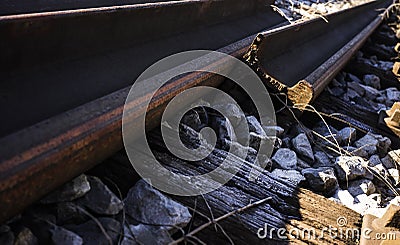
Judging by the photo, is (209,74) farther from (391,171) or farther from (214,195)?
(391,171)

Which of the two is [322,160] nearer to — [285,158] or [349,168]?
[349,168]

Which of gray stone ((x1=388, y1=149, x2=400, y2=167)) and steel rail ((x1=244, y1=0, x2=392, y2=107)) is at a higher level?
steel rail ((x1=244, y1=0, x2=392, y2=107))

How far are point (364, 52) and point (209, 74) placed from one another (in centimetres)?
435

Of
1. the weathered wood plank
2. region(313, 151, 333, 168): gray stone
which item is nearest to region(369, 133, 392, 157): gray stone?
region(313, 151, 333, 168): gray stone

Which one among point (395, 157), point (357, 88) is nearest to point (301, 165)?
point (395, 157)

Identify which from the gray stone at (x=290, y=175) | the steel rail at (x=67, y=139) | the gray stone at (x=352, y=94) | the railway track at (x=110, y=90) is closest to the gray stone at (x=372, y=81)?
the gray stone at (x=352, y=94)

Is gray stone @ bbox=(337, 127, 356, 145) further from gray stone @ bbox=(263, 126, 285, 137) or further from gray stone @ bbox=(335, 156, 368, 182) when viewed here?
gray stone @ bbox=(263, 126, 285, 137)

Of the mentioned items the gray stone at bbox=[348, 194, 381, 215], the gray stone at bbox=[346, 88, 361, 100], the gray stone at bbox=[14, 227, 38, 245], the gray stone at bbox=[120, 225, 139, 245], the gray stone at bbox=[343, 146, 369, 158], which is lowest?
the gray stone at bbox=[346, 88, 361, 100]

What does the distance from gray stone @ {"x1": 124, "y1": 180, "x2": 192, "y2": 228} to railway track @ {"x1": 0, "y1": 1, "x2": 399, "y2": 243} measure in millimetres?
88

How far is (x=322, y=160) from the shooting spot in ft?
8.31

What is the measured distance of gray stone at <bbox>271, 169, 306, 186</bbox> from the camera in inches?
81.7

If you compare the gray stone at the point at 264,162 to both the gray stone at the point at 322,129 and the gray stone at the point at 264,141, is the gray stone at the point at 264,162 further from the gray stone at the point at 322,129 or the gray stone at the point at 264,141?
the gray stone at the point at 322,129

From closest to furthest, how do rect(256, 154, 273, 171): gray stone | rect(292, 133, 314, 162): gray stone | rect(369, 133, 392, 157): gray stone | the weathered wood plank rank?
the weathered wood plank → rect(256, 154, 273, 171): gray stone → rect(292, 133, 314, 162): gray stone → rect(369, 133, 392, 157): gray stone

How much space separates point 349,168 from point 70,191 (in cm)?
171
